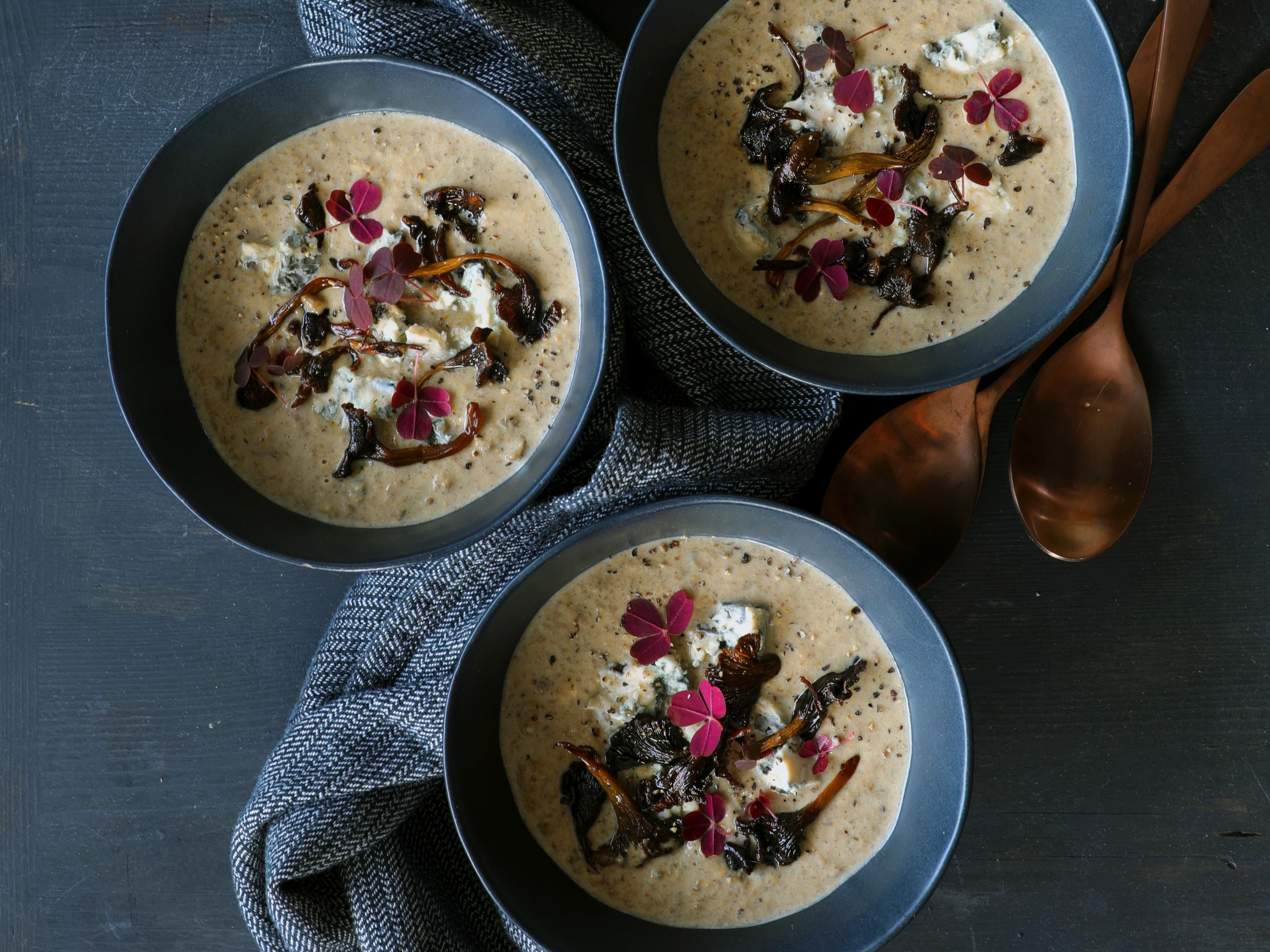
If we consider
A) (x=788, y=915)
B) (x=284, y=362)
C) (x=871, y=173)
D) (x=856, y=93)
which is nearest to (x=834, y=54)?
(x=856, y=93)

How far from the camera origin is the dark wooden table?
6.45 ft

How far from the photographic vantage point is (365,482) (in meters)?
1.75

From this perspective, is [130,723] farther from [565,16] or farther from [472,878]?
[565,16]

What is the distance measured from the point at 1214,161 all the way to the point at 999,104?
1.73ft

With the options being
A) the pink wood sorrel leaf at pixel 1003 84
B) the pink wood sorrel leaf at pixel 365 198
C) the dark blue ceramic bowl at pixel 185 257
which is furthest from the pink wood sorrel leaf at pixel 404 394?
the pink wood sorrel leaf at pixel 1003 84

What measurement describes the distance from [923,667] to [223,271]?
1.54 m

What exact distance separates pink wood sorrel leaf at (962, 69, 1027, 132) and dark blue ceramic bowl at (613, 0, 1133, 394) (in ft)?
0.33

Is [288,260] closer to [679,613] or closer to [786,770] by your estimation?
[679,613]

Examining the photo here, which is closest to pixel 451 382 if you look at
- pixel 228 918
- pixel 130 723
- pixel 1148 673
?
pixel 130 723

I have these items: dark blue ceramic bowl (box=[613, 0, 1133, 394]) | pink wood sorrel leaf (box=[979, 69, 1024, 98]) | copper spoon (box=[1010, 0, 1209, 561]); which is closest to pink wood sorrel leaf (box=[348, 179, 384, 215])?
dark blue ceramic bowl (box=[613, 0, 1133, 394])

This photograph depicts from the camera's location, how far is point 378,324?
66.9 inches

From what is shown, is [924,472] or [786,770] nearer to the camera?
[786,770]

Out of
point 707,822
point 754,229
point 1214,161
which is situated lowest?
point 707,822

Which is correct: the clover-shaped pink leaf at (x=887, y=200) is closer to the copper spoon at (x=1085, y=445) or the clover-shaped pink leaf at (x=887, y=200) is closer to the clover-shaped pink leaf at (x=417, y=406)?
the copper spoon at (x=1085, y=445)
